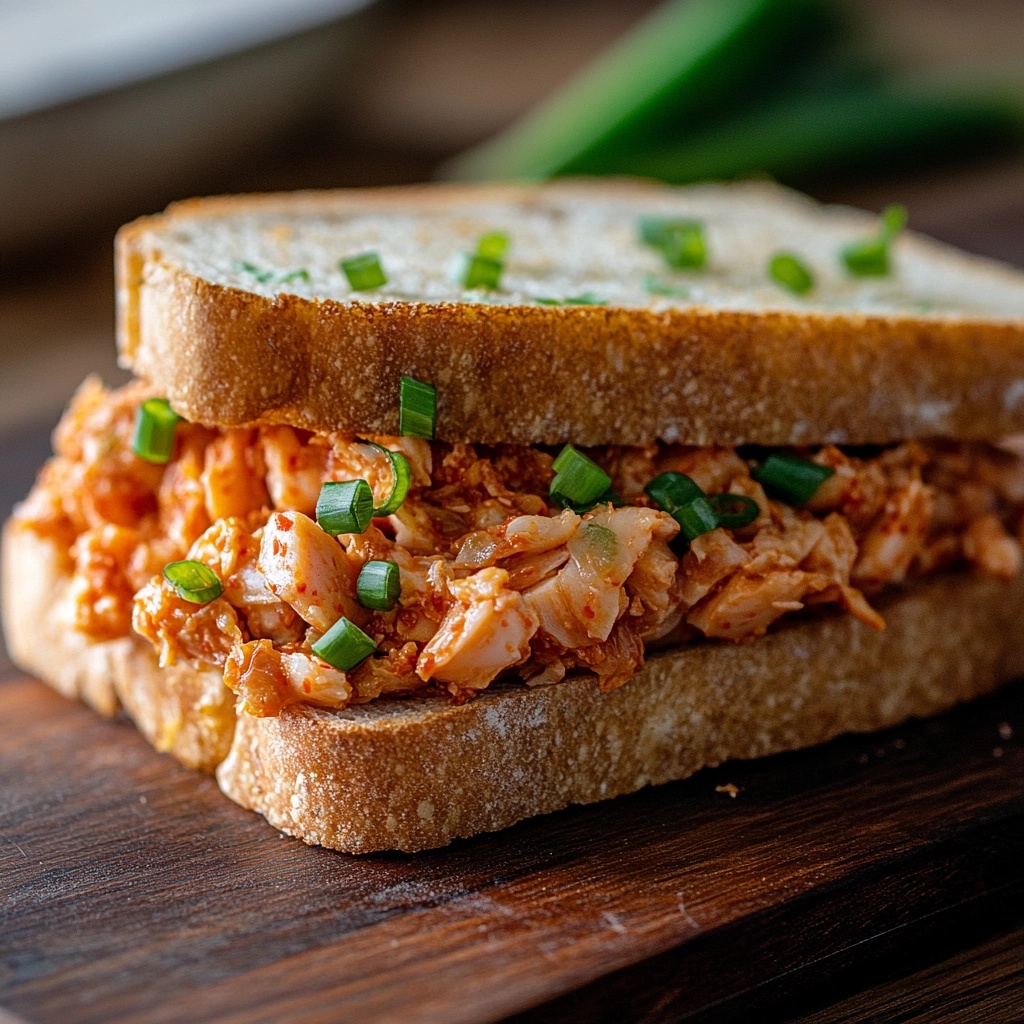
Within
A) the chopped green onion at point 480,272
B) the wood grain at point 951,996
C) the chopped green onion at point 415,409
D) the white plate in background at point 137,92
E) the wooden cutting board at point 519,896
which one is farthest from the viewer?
the white plate in background at point 137,92

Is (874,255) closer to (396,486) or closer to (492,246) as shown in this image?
(492,246)

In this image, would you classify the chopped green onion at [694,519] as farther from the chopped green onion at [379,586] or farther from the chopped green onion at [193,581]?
the chopped green onion at [193,581]

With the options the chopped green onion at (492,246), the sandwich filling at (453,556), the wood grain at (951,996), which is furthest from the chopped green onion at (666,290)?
the wood grain at (951,996)

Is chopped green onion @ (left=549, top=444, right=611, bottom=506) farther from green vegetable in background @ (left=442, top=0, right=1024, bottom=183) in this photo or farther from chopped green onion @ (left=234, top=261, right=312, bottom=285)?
green vegetable in background @ (left=442, top=0, right=1024, bottom=183)

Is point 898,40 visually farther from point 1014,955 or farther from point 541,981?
point 541,981

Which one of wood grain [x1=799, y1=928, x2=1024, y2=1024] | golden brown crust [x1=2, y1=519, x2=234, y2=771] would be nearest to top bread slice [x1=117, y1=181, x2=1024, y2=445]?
golden brown crust [x1=2, y1=519, x2=234, y2=771]
